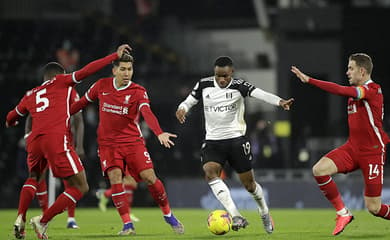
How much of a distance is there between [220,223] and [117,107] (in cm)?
200

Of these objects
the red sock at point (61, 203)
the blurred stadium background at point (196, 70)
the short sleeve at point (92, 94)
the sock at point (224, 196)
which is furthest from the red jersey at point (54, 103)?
the blurred stadium background at point (196, 70)

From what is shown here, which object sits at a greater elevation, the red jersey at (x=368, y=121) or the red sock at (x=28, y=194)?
the red jersey at (x=368, y=121)

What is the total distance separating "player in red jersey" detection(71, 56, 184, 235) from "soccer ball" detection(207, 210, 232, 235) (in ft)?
2.79

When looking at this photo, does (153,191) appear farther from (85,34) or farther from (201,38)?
(201,38)

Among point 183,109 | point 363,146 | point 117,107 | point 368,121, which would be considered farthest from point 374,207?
point 117,107

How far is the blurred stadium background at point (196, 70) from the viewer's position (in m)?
22.4

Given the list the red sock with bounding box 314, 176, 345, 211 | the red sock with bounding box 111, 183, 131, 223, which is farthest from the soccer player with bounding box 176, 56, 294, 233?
the red sock with bounding box 111, 183, 131, 223

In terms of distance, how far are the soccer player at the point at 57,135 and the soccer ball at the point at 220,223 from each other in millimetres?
1555

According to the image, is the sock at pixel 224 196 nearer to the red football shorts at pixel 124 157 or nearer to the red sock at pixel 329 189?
the red football shorts at pixel 124 157

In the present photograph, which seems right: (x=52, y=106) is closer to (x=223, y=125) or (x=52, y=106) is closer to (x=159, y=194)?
(x=159, y=194)

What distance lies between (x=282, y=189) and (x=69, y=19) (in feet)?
43.0

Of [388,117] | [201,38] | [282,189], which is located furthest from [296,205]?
[201,38]

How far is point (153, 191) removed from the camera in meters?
11.0

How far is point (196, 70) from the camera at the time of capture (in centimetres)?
3138
